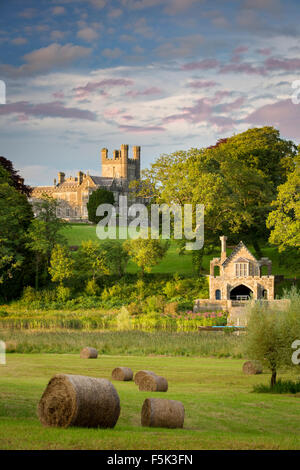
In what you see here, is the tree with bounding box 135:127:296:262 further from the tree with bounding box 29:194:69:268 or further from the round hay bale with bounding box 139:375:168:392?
the round hay bale with bounding box 139:375:168:392

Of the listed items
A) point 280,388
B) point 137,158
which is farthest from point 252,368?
point 137,158

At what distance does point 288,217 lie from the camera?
54.3 metres

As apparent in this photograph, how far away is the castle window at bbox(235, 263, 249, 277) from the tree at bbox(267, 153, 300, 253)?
299 centimetres

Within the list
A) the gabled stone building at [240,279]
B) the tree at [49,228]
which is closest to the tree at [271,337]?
the gabled stone building at [240,279]

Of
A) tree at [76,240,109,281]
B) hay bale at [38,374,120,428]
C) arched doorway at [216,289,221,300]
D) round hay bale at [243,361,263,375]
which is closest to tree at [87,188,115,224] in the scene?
tree at [76,240,109,281]

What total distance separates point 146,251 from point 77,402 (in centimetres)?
4589

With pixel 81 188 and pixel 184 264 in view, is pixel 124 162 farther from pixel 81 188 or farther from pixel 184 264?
pixel 184 264

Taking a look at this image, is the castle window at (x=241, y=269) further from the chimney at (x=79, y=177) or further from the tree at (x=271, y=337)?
the chimney at (x=79, y=177)

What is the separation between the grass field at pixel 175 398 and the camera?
13.7m

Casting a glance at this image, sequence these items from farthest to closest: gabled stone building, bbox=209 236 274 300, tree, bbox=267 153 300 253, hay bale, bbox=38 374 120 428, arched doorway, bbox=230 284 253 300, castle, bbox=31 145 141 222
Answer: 1. castle, bbox=31 145 141 222
2. arched doorway, bbox=230 284 253 300
3. gabled stone building, bbox=209 236 274 300
4. tree, bbox=267 153 300 253
5. hay bale, bbox=38 374 120 428

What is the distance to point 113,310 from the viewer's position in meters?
53.0

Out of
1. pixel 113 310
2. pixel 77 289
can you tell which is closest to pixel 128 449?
pixel 113 310

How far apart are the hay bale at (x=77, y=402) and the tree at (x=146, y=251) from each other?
1769 inches

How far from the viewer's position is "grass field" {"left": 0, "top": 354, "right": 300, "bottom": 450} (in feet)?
44.8
